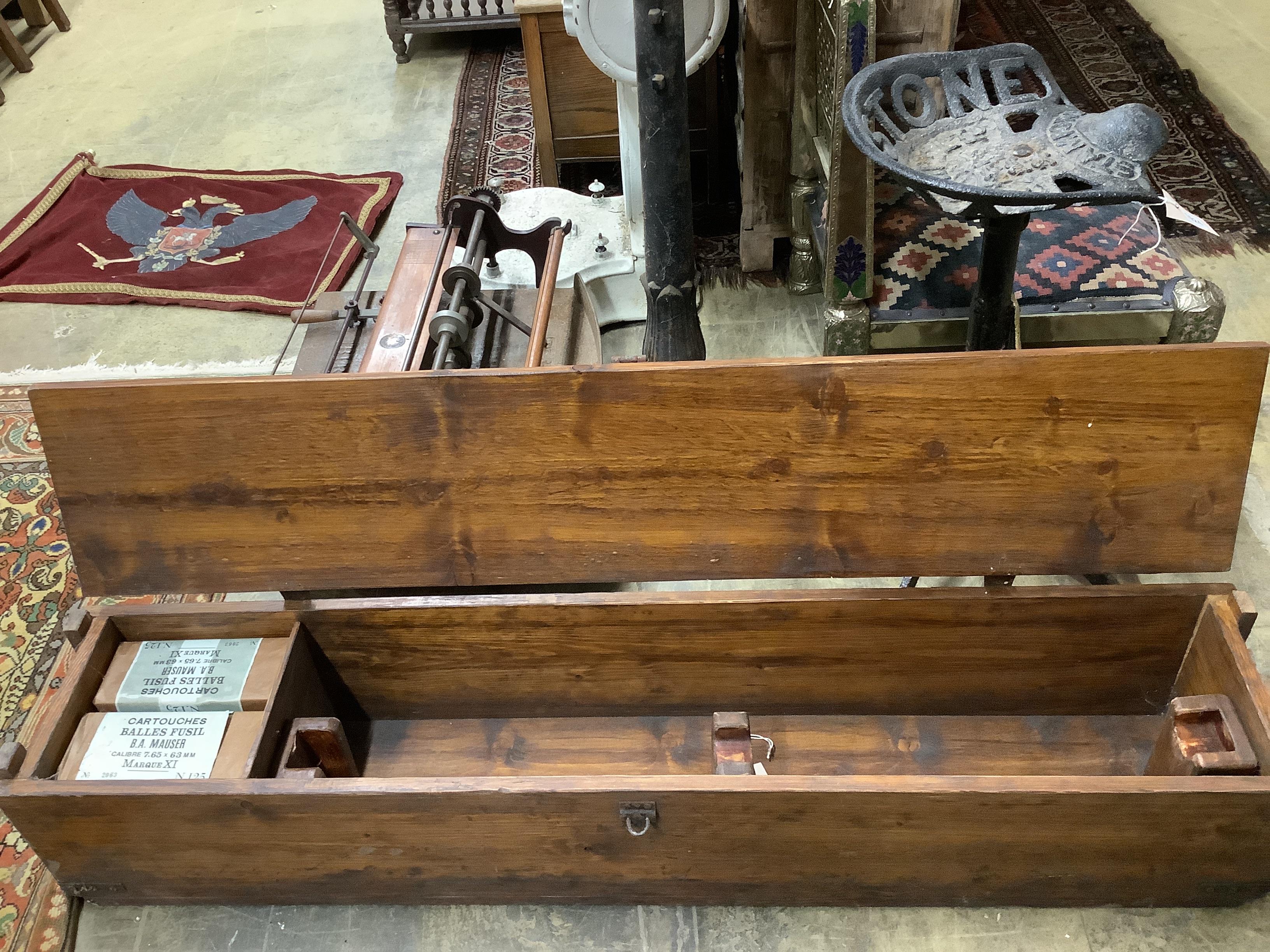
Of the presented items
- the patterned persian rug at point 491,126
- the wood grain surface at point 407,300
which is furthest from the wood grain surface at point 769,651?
the patterned persian rug at point 491,126

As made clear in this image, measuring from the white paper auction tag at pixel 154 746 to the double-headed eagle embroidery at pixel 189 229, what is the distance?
2.30 metres

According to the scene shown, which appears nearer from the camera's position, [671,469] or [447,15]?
[671,469]

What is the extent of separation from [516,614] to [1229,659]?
125 cm

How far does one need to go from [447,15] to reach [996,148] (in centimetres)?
341

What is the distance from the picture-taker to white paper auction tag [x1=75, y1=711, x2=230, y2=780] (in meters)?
1.84

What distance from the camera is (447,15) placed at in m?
4.77

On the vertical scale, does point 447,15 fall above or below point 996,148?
below

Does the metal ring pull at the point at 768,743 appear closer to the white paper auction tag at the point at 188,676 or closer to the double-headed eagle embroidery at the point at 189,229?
the white paper auction tag at the point at 188,676

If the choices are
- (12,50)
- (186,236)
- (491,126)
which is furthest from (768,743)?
(12,50)

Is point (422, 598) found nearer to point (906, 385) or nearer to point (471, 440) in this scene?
point (471, 440)

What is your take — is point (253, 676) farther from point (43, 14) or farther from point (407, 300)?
point (43, 14)

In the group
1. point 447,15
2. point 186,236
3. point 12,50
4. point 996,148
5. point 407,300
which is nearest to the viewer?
point 996,148

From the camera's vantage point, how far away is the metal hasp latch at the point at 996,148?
6.42 feet

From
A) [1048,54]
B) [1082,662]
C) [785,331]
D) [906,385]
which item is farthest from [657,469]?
[1048,54]
